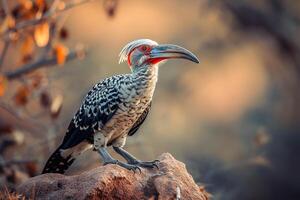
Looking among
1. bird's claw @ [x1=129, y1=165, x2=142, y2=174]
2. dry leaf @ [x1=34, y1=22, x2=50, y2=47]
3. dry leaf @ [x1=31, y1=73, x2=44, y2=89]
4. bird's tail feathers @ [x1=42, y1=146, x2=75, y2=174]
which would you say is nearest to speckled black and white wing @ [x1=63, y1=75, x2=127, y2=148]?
bird's tail feathers @ [x1=42, y1=146, x2=75, y2=174]

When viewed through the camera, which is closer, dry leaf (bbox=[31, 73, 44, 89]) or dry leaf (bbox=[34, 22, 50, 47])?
dry leaf (bbox=[34, 22, 50, 47])

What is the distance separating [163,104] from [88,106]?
39.0ft

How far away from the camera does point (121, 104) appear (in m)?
9.80

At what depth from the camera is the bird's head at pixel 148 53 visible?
31.6 ft

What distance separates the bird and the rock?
55 centimetres

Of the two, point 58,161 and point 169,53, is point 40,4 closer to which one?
point 58,161

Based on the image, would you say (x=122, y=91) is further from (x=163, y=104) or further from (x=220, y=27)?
(x=220, y=27)

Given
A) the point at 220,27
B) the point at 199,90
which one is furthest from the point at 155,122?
the point at 220,27

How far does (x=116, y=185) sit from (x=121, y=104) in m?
1.30

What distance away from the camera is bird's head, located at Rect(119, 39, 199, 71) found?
962 cm

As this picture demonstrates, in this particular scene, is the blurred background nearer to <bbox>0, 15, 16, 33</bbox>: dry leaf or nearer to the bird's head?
<bbox>0, 15, 16, 33</bbox>: dry leaf

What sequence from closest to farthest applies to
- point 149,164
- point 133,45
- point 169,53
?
point 149,164 → point 169,53 → point 133,45

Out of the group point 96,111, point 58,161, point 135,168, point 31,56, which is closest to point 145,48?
point 96,111

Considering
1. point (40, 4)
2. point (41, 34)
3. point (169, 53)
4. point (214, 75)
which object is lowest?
point (41, 34)
